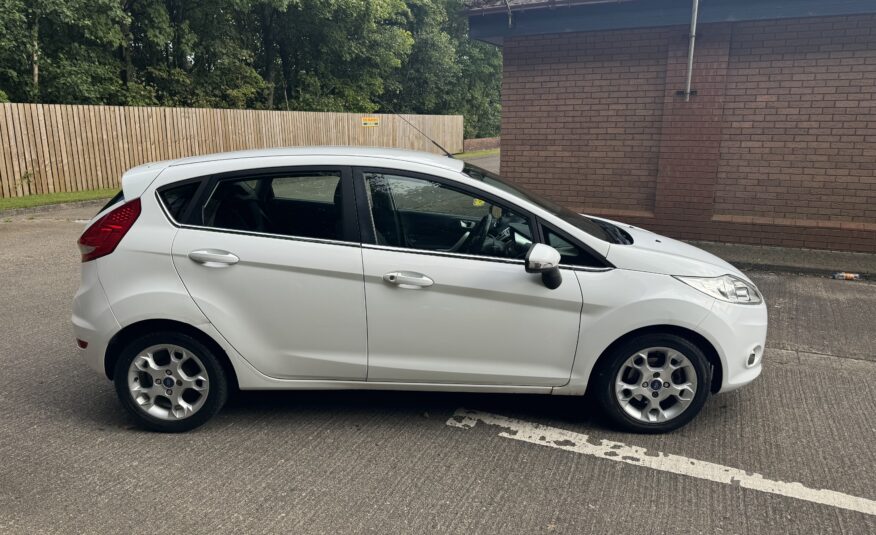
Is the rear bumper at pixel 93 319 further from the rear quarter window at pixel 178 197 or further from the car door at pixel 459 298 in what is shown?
the car door at pixel 459 298

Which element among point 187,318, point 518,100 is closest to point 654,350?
point 187,318

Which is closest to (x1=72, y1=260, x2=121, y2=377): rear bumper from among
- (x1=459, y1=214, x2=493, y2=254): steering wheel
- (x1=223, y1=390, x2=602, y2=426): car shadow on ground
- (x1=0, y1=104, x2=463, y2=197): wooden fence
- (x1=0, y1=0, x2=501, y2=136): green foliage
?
(x1=223, y1=390, x2=602, y2=426): car shadow on ground

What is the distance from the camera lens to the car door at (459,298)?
3758mm

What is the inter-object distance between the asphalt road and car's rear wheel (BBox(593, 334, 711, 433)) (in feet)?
0.41

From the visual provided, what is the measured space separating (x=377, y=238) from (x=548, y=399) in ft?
5.33

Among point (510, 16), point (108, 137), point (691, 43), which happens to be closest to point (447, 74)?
point (108, 137)

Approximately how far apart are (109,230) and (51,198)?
12.2 metres

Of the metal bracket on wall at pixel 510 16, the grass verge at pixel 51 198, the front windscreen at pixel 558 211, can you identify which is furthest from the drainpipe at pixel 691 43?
the grass verge at pixel 51 198

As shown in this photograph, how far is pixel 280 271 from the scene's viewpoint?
377 centimetres

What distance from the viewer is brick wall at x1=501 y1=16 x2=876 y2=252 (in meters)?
8.54

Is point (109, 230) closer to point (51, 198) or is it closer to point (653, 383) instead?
point (653, 383)

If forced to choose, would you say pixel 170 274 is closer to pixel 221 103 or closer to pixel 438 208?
pixel 438 208

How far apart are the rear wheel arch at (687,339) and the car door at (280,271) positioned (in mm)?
1375

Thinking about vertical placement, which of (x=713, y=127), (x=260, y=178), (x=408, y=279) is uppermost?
(x=713, y=127)
